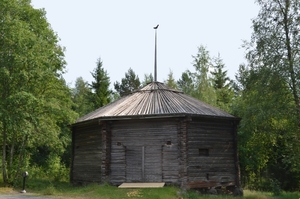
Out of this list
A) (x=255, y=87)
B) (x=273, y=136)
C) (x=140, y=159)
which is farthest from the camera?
(x=273, y=136)

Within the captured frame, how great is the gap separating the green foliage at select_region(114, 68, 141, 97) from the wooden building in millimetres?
33986

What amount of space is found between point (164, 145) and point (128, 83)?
37509 millimetres

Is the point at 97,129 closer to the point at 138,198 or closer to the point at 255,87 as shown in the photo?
the point at 138,198

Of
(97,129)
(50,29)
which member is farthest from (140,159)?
(50,29)

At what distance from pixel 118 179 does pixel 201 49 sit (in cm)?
2371

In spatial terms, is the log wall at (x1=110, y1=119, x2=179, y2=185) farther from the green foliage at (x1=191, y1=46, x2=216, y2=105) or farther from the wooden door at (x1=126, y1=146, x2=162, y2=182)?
the green foliage at (x1=191, y1=46, x2=216, y2=105)

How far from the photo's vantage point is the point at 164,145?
60.0ft

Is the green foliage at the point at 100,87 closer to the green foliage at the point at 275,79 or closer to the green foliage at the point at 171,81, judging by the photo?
the green foliage at the point at 171,81

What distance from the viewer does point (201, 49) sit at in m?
39.3

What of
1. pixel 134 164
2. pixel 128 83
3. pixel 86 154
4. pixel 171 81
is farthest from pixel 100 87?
Result: pixel 134 164

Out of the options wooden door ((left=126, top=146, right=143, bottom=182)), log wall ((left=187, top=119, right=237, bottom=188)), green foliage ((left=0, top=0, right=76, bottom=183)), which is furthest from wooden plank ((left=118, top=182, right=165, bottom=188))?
green foliage ((left=0, top=0, right=76, bottom=183))

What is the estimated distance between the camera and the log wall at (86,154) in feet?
65.0

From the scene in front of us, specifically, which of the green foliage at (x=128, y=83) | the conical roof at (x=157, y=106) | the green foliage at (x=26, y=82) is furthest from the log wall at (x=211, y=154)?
the green foliage at (x=128, y=83)

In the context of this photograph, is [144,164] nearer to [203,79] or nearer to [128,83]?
[203,79]
